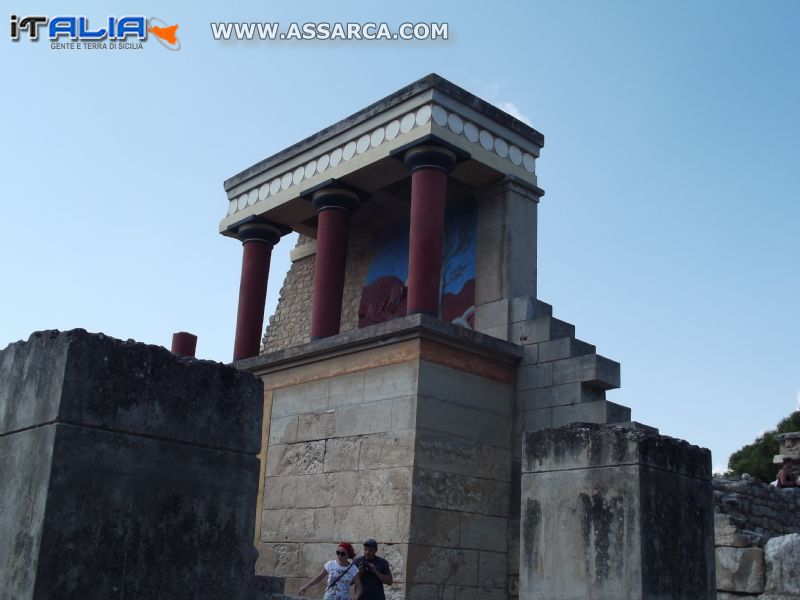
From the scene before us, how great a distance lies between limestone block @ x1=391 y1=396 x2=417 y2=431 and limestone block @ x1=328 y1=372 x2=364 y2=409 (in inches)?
24.6

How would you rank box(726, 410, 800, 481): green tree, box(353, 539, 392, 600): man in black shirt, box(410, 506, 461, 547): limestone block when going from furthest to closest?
box(726, 410, 800, 481): green tree → box(410, 506, 461, 547): limestone block → box(353, 539, 392, 600): man in black shirt

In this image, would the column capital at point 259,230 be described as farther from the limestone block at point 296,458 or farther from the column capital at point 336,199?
the limestone block at point 296,458

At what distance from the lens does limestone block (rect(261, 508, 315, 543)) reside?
33.6 ft

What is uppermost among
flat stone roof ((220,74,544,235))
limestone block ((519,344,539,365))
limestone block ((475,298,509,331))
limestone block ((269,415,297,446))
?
flat stone roof ((220,74,544,235))

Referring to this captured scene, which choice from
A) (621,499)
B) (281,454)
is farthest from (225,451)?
(281,454)

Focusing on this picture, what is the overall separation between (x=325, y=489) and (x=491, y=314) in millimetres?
3098

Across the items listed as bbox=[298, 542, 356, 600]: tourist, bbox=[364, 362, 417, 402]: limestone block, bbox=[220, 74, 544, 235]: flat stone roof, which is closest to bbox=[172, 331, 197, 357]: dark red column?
bbox=[220, 74, 544, 235]: flat stone roof

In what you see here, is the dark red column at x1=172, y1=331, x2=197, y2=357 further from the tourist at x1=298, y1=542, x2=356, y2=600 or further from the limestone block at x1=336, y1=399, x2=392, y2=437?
the tourist at x1=298, y1=542, x2=356, y2=600

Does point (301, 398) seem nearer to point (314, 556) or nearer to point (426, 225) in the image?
point (314, 556)

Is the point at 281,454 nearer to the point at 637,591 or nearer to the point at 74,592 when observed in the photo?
the point at 637,591

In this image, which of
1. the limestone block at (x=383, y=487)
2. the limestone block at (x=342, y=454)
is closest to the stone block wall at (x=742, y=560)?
the limestone block at (x=383, y=487)

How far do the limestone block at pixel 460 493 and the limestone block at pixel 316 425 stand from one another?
1553 millimetres

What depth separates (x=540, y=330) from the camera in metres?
10.5

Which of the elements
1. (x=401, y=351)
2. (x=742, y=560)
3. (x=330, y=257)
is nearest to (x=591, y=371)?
(x=401, y=351)
